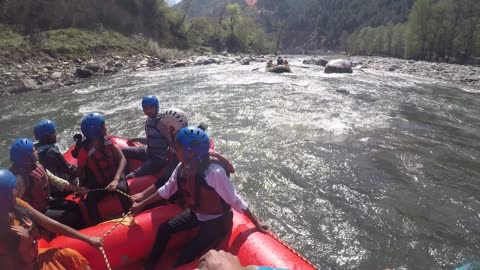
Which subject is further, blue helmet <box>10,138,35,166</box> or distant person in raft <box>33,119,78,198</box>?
distant person in raft <box>33,119,78,198</box>

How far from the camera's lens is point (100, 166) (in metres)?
4.54

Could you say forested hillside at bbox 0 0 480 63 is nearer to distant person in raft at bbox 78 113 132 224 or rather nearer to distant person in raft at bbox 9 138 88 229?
distant person in raft at bbox 78 113 132 224

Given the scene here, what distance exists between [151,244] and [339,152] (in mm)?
5812

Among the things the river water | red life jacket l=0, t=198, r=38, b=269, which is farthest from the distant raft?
red life jacket l=0, t=198, r=38, b=269

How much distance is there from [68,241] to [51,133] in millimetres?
1996

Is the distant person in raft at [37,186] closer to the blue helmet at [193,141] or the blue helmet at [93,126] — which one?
the blue helmet at [93,126]

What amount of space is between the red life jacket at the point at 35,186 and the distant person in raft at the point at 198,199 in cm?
128

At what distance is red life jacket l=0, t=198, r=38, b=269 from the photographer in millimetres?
2512

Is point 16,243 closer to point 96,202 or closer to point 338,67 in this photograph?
point 96,202

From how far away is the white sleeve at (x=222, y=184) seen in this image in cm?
337

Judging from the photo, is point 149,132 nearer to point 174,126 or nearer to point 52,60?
point 174,126

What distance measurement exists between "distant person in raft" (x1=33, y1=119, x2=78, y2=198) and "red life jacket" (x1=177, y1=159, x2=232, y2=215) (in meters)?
2.11

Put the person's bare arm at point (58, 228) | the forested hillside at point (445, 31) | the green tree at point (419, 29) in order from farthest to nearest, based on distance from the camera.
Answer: the green tree at point (419, 29)
the forested hillside at point (445, 31)
the person's bare arm at point (58, 228)

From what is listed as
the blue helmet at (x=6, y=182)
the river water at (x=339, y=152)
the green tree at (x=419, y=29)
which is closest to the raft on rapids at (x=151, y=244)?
the blue helmet at (x=6, y=182)
